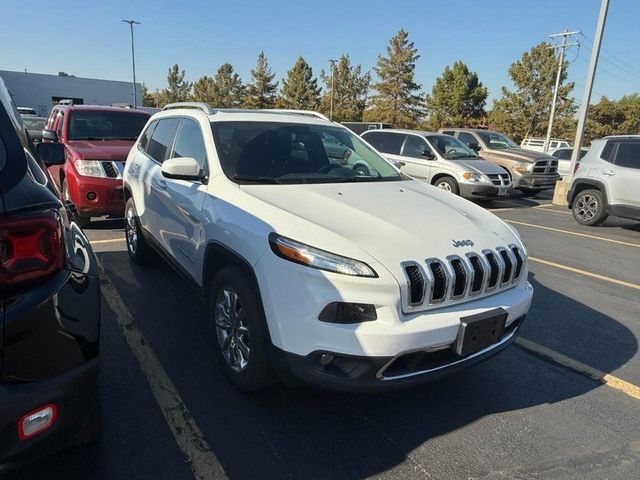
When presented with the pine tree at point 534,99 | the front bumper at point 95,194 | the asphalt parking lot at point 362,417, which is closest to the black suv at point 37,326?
the asphalt parking lot at point 362,417

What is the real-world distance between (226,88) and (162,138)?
62.4 metres

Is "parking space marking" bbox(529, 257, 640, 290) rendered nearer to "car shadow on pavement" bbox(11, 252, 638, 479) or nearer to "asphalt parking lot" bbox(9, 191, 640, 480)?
"asphalt parking lot" bbox(9, 191, 640, 480)

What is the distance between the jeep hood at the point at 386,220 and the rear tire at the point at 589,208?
715 centimetres

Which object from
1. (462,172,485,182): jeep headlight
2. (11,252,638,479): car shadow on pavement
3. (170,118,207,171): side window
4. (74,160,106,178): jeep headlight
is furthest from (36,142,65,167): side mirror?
(462,172,485,182): jeep headlight

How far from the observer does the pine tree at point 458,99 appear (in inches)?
1831

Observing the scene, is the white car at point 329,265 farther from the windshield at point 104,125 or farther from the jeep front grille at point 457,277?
the windshield at point 104,125

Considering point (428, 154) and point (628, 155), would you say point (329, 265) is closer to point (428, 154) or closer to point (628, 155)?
point (628, 155)

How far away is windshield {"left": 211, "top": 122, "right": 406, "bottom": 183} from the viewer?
339 cm

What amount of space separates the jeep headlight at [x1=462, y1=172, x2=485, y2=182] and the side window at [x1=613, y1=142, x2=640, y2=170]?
2.62 m

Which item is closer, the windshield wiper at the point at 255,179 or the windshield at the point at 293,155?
the windshield wiper at the point at 255,179

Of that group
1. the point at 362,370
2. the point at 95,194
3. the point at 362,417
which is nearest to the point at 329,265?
the point at 362,370

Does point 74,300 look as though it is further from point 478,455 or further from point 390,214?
point 478,455

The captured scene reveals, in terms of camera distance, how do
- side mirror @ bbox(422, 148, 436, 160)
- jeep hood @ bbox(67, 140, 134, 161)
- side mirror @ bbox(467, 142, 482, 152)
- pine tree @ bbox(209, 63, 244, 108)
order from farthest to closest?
pine tree @ bbox(209, 63, 244, 108)
side mirror @ bbox(467, 142, 482, 152)
side mirror @ bbox(422, 148, 436, 160)
jeep hood @ bbox(67, 140, 134, 161)

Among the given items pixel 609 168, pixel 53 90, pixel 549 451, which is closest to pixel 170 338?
pixel 549 451
